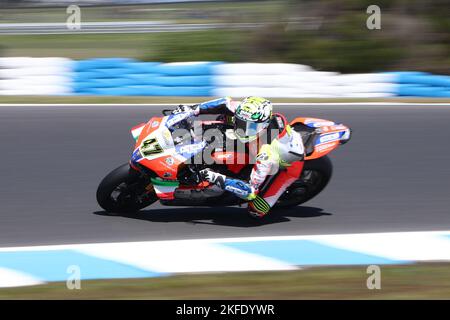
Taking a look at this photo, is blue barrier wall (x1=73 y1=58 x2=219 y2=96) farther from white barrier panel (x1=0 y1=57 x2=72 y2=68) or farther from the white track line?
the white track line

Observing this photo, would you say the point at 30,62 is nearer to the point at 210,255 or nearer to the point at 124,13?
the point at 210,255

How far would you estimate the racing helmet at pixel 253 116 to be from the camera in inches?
273

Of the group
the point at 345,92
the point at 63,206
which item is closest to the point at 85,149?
the point at 63,206

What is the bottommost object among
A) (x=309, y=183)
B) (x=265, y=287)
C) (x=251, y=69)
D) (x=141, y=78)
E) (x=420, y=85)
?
(x=265, y=287)

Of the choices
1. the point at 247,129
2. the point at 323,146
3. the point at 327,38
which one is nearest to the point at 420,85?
the point at 327,38

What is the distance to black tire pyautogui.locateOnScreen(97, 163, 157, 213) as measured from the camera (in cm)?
725

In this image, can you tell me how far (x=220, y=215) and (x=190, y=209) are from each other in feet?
1.18

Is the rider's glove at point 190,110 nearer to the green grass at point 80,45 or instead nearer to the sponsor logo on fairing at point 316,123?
the sponsor logo on fairing at point 316,123

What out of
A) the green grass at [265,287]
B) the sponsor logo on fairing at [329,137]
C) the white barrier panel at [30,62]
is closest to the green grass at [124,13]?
the white barrier panel at [30,62]

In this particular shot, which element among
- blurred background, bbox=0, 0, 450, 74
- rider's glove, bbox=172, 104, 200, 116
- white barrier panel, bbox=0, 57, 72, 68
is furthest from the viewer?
blurred background, bbox=0, 0, 450, 74

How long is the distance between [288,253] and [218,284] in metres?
0.87

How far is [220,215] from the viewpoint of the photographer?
25.7 feet

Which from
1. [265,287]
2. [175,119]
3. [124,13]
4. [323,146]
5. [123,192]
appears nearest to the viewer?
[265,287]

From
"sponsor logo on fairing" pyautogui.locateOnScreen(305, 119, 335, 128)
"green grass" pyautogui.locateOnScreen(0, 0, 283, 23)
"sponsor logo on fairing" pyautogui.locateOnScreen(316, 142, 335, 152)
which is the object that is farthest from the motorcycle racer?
"green grass" pyautogui.locateOnScreen(0, 0, 283, 23)
